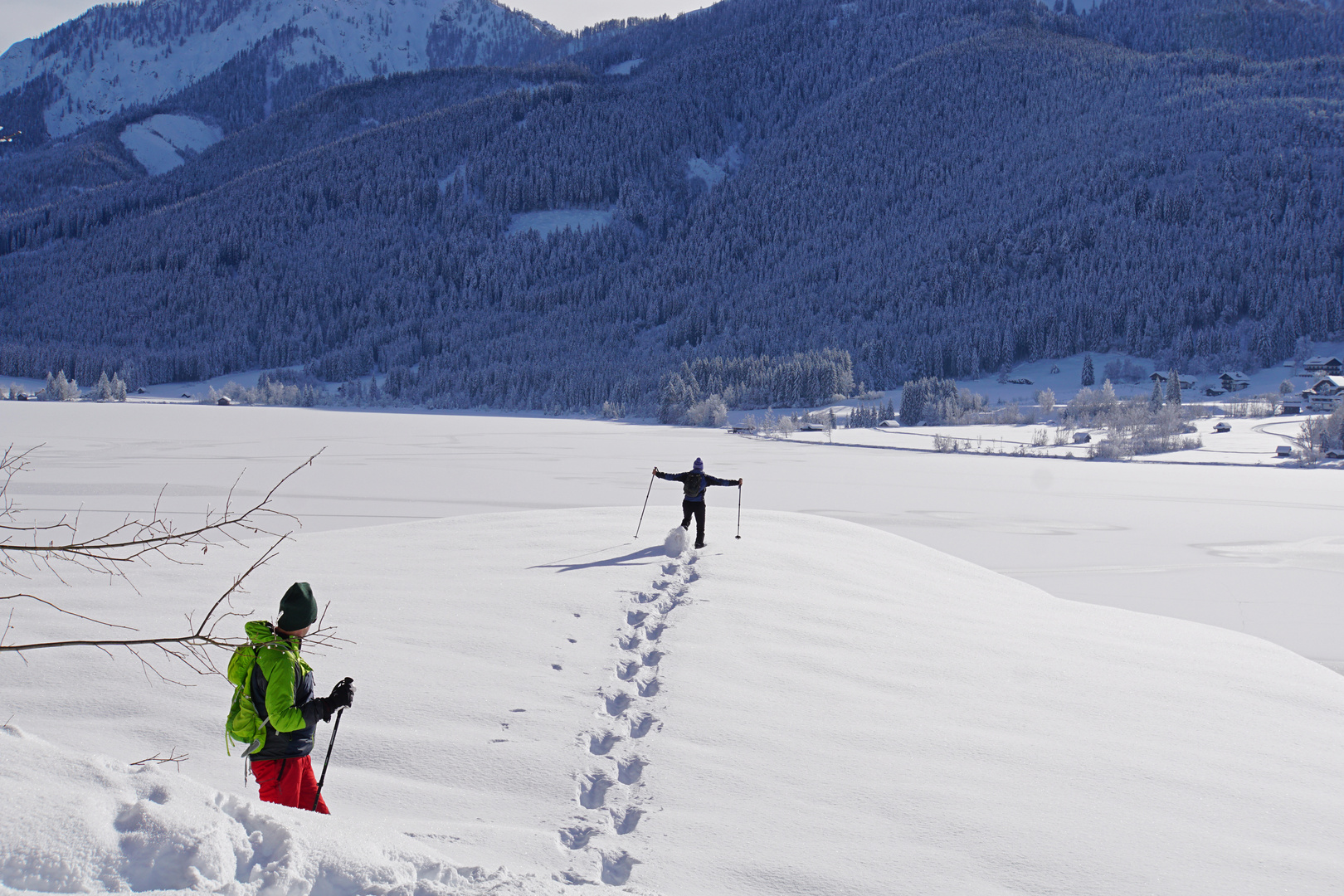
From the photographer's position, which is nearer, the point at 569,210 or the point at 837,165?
the point at 837,165

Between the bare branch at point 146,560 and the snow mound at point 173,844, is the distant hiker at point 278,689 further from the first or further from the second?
the snow mound at point 173,844

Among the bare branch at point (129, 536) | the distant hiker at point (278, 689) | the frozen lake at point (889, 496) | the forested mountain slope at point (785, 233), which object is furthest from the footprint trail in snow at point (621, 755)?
the forested mountain slope at point (785, 233)

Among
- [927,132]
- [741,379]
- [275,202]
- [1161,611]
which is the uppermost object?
[927,132]

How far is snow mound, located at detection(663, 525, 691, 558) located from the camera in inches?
451

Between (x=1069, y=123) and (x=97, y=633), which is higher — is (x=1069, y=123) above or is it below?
above

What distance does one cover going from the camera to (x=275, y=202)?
166875 millimetres

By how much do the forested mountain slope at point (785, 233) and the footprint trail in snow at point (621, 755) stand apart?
73673 mm

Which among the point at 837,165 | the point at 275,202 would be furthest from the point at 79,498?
the point at 275,202

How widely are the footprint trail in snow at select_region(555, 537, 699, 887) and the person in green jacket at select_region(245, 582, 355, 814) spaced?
1331 millimetres

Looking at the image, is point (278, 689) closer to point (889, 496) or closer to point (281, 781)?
point (281, 781)

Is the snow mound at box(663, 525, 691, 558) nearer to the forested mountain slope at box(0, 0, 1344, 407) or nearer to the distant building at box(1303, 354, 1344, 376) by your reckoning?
the forested mountain slope at box(0, 0, 1344, 407)

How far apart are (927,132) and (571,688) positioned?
167 meters

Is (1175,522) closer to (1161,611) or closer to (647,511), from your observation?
(1161,611)

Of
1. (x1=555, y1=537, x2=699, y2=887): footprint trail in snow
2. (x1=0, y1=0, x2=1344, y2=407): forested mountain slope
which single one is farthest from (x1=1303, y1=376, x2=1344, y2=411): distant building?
(x1=555, y1=537, x2=699, y2=887): footprint trail in snow
